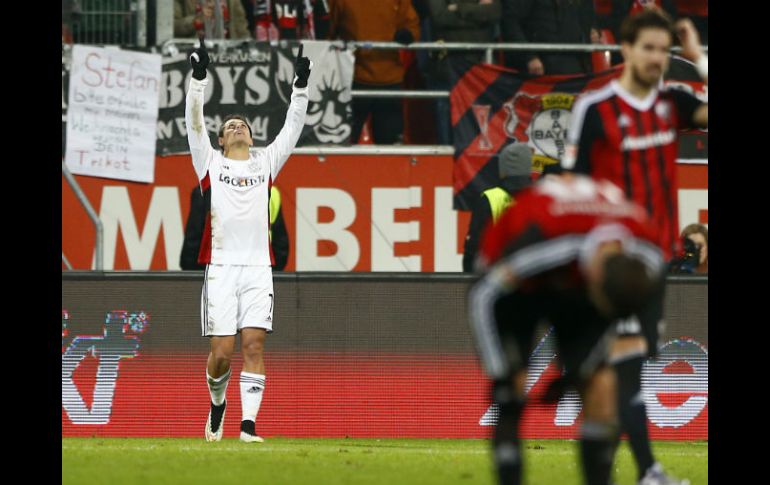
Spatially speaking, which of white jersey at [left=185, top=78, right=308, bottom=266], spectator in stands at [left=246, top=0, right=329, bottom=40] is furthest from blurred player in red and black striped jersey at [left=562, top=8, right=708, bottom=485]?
spectator in stands at [left=246, top=0, right=329, bottom=40]

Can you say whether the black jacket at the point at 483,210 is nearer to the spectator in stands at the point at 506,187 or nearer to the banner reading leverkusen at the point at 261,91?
the spectator in stands at the point at 506,187

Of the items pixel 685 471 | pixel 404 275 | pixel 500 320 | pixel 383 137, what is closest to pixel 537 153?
pixel 383 137

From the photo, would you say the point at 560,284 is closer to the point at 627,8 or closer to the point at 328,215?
the point at 328,215

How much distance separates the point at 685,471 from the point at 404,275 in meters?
4.35

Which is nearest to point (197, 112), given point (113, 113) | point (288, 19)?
point (113, 113)

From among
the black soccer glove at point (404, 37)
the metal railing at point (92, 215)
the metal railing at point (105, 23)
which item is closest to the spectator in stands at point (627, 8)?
the black soccer glove at point (404, 37)

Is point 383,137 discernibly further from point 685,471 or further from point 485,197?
point 685,471

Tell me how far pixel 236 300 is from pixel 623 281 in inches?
247

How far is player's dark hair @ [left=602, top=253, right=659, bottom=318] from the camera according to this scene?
6.85m

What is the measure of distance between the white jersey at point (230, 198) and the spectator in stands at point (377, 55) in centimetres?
422

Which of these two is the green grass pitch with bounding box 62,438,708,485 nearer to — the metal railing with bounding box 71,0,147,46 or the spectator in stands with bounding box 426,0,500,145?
the spectator in stands with bounding box 426,0,500,145

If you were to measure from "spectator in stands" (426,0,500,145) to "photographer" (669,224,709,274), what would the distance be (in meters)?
2.68

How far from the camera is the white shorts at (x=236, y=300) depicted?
41.7 ft

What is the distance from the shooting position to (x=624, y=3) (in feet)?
59.0
